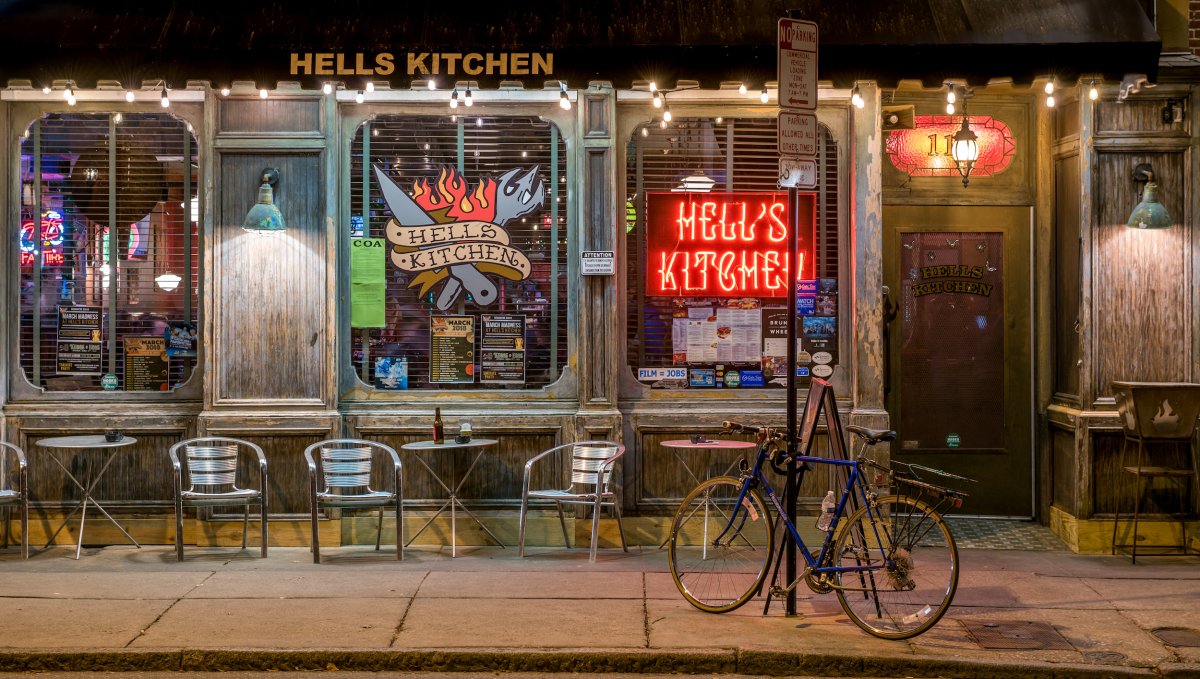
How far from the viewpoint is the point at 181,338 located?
32.3 ft

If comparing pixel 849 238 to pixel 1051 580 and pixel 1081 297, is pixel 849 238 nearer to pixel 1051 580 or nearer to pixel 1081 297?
pixel 1081 297

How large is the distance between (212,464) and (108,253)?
1953 millimetres

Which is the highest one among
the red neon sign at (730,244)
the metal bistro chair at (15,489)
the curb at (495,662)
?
the red neon sign at (730,244)

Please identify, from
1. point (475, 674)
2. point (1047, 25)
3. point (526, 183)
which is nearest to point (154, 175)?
point (526, 183)

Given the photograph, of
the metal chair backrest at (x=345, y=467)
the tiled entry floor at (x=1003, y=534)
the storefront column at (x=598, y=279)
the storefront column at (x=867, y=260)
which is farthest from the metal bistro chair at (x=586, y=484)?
the tiled entry floor at (x=1003, y=534)

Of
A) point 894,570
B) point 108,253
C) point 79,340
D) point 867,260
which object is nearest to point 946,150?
point 867,260

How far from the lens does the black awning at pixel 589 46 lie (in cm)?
862

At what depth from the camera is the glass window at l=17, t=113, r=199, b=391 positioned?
32.2ft

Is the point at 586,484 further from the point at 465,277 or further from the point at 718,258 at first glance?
the point at 718,258

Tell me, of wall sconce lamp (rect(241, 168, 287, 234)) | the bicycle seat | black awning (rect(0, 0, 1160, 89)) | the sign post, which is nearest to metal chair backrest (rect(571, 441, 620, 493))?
the sign post

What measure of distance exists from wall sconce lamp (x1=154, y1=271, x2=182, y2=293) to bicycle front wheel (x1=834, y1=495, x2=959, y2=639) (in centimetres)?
577

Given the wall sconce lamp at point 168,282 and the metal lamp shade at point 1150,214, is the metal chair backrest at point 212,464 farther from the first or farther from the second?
the metal lamp shade at point 1150,214

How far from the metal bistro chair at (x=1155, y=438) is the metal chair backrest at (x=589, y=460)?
12.9ft

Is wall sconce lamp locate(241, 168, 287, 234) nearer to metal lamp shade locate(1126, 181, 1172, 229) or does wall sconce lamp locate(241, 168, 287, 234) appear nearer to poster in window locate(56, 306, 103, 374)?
poster in window locate(56, 306, 103, 374)
